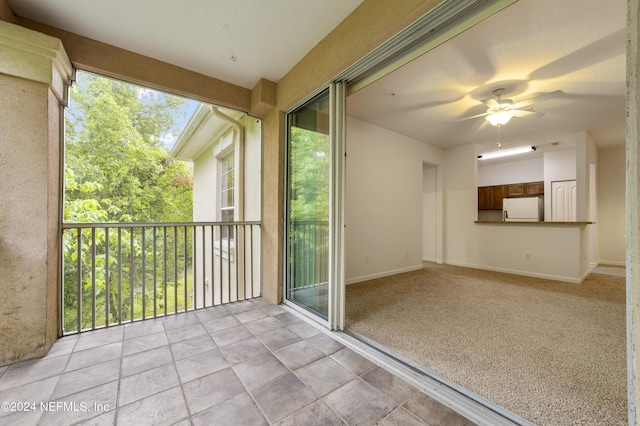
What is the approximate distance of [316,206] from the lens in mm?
2574

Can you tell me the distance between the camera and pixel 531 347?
6.47ft

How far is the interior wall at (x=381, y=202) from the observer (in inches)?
153

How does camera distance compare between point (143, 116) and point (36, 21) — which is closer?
point (36, 21)

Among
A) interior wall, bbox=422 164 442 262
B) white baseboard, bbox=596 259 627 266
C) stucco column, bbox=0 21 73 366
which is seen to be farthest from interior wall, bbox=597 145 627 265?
stucco column, bbox=0 21 73 366

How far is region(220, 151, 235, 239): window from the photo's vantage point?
4469 millimetres

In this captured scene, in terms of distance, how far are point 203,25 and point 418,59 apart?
1.94 meters

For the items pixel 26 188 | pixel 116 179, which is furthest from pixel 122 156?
pixel 26 188

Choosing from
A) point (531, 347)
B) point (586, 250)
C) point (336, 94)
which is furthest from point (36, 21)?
point (586, 250)

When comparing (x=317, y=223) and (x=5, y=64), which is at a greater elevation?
(x=5, y=64)

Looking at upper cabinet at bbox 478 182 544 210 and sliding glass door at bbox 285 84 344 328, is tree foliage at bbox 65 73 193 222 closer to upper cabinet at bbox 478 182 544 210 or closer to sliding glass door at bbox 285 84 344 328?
sliding glass door at bbox 285 84 344 328

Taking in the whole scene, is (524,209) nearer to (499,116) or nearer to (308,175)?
(499,116)

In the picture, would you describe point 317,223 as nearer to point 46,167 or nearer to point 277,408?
point 277,408

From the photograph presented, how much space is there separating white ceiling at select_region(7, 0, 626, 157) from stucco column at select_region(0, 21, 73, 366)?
0.42 meters

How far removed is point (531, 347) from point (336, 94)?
2627mm
